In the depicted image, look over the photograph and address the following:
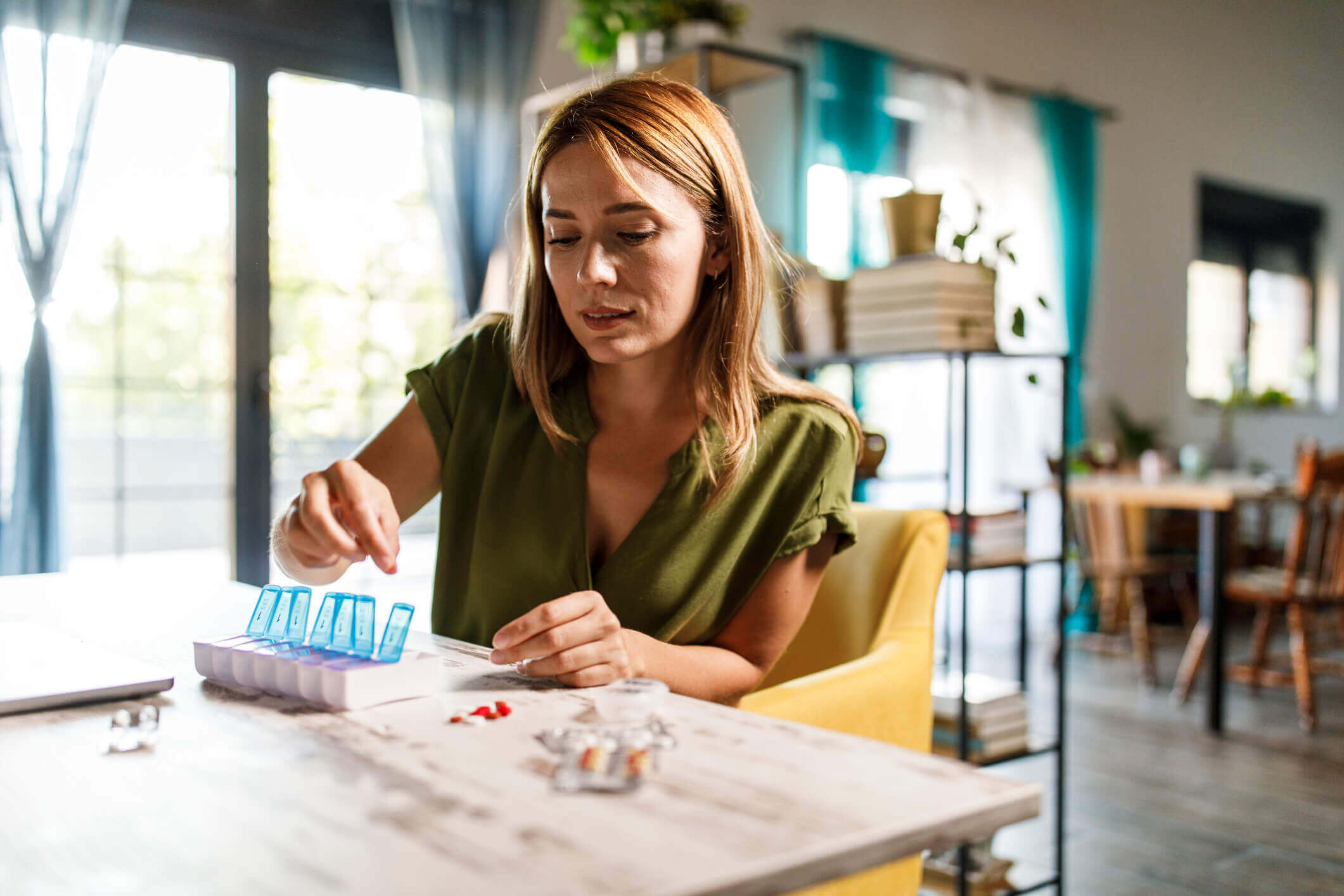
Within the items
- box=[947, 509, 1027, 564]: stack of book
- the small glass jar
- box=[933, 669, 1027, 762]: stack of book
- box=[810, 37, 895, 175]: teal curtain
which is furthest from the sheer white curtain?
the small glass jar

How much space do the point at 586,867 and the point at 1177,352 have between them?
6.69 metres

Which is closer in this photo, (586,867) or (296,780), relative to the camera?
(586,867)

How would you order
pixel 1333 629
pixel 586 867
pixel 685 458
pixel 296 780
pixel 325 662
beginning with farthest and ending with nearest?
pixel 1333 629 → pixel 685 458 → pixel 325 662 → pixel 296 780 → pixel 586 867

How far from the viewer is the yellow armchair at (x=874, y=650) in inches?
52.6

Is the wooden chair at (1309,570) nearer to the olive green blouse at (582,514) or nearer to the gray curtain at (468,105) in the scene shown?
the gray curtain at (468,105)

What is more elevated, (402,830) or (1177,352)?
(1177,352)

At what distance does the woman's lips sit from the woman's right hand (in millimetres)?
351

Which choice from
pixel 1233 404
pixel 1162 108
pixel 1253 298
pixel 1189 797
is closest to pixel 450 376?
pixel 1189 797

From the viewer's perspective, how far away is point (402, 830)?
1.89ft

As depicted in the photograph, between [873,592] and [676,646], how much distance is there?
47 centimetres

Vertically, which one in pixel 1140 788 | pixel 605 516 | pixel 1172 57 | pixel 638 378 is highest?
pixel 1172 57

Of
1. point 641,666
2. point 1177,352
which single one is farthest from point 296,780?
point 1177,352

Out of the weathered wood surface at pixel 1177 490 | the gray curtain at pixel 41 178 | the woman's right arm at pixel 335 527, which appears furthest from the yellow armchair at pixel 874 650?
the weathered wood surface at pixel 1177 490

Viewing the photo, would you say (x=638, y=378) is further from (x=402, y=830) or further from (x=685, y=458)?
(x=402, y=830)
